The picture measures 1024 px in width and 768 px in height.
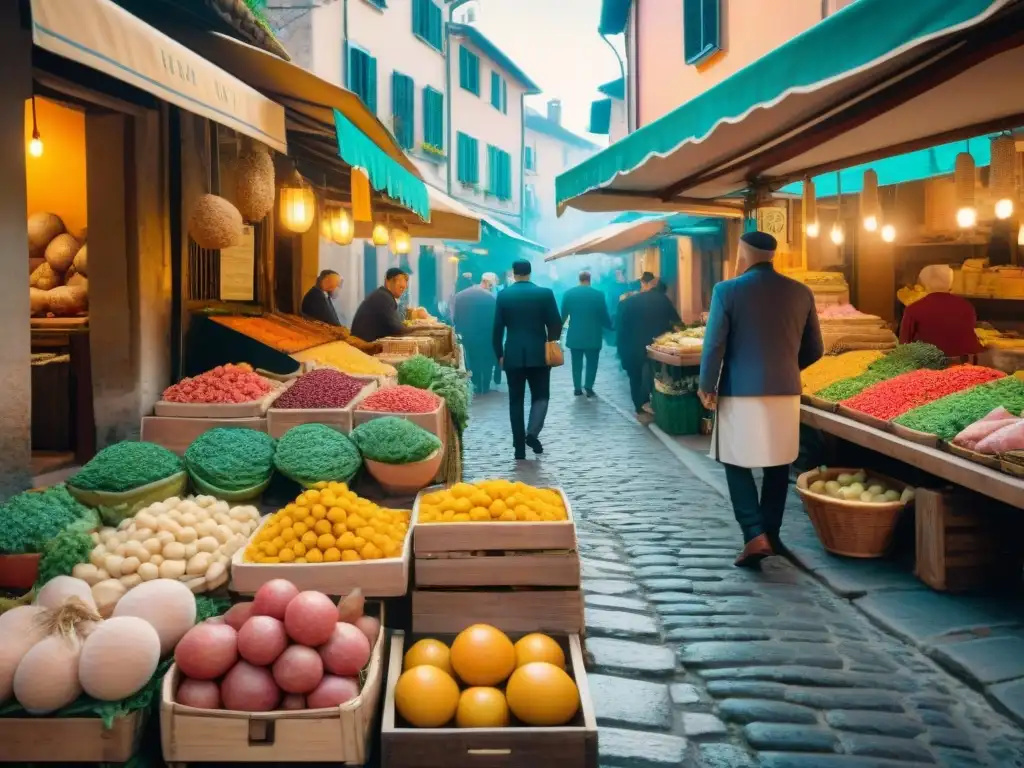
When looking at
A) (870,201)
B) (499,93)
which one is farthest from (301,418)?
(499,93)

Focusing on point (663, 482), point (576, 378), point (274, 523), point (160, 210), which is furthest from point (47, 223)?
point (576, 378)

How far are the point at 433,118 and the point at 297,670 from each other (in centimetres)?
2537

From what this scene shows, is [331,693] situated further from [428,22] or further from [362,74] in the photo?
[428,22]

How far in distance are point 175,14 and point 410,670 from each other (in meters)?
5.19

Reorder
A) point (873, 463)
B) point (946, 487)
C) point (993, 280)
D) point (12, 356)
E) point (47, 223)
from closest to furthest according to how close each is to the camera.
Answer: point (12, 356) → point (946, 487) → point (873, 463) → point (47, 223) → point (993, 280)

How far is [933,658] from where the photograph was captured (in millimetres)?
4438

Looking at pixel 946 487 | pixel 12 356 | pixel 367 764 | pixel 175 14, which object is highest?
pixel 175 14

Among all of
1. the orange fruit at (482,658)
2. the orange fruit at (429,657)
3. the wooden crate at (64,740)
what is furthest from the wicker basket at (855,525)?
the wooden crate at (64,740)

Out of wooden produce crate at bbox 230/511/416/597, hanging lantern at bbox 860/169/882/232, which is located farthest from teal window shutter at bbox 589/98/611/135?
wooden produce crate at bbox 230/511/416/597

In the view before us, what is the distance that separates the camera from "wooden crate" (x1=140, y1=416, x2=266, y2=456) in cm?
579

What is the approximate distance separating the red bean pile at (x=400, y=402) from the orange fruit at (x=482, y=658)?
2.52 m

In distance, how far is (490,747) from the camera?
3.19 metres

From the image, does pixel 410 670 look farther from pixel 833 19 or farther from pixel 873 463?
pixel 873 463

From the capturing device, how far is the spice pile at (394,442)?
209 inches
